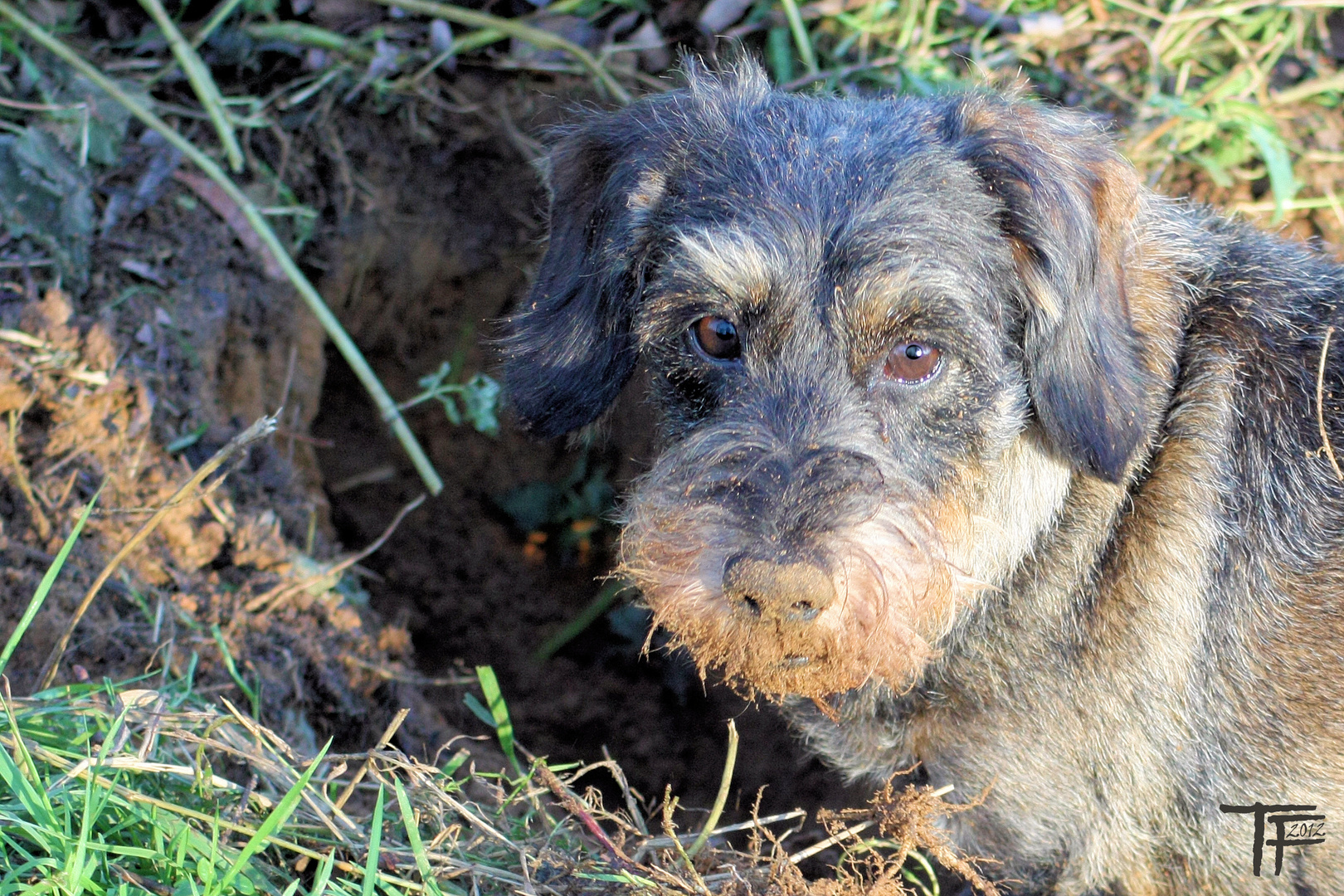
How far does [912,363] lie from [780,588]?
688 mm

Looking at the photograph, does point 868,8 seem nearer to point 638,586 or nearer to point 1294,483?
point 1294,483

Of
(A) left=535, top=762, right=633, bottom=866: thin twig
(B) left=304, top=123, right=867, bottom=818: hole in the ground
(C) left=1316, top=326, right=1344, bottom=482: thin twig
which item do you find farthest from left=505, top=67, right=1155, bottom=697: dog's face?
(B) left=304, top=123, right=867, bottom=818: hole in the ground

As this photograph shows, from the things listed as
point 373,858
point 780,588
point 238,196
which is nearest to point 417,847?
point 373,858

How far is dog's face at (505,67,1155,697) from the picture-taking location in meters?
2.24

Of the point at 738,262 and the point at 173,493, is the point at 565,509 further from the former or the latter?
the point at 738,262

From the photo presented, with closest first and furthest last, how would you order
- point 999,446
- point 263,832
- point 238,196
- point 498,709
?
point 263,832
point 999,446
point 498,709
point 238,196

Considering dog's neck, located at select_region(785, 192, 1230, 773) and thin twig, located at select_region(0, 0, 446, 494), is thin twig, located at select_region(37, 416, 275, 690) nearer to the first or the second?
thin twig, located at select_region(0, 0, 446, 494)

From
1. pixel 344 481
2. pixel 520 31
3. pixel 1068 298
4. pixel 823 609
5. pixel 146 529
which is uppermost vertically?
pixel 520 31

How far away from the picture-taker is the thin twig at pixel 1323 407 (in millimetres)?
2621

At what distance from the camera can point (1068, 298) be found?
8.26 ft

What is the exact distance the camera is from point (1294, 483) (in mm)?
2693

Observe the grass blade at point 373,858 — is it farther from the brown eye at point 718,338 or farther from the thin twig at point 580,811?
the brown eye at point 718,338

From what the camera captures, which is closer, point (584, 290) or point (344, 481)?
point (584, 290)

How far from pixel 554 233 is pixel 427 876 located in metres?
1.73
